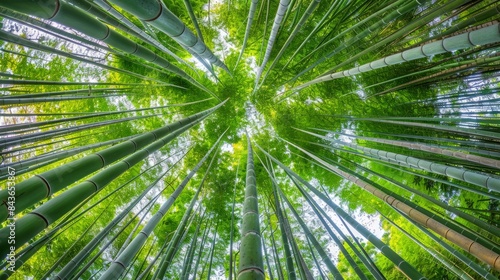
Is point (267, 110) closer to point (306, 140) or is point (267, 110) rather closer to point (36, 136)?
point (306, 140)

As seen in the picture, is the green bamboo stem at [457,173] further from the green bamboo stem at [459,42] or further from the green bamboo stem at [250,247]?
the green bamboo stem at [250,247]

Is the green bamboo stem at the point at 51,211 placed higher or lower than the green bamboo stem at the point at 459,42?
lower

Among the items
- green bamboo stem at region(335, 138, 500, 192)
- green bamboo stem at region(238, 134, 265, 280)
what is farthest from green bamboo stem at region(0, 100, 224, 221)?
green bamboo stem at region(335, 138, 500, 192)

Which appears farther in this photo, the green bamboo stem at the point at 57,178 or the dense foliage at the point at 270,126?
the dense foliage at the point at 270,126

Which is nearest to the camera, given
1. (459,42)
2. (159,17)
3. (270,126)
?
(159,17)

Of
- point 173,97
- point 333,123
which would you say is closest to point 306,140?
point 333,123

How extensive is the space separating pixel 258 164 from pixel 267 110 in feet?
3.39

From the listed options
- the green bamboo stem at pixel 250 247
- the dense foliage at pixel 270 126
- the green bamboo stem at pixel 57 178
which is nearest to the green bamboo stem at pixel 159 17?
the dense foliage at pixel 270 126

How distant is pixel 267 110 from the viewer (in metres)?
5.14

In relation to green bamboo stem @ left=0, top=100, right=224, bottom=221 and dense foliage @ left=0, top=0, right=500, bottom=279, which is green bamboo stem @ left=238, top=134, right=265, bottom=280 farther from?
green bamboo stem @ left=0, top=100, right=224, bottom=221

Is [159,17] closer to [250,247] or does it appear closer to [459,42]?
[250,247]

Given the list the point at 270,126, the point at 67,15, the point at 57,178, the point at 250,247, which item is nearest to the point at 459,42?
the point at 250,247

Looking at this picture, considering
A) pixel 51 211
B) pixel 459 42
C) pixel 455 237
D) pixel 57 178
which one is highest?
pixel 459 42

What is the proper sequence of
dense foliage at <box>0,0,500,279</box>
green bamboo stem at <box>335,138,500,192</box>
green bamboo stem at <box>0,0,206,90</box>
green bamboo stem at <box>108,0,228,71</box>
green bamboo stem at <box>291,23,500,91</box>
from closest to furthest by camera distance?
green bamboo stem at <box>0,0,206,90</box>
green bamboo stem at <box>108,0,228,71</box>
green bamboo stem at <box>291,23,500,91</box>
green bamboo stem at <box>335,138,500,192</box>
dense foliage at <box>0,0,500,279</box>
